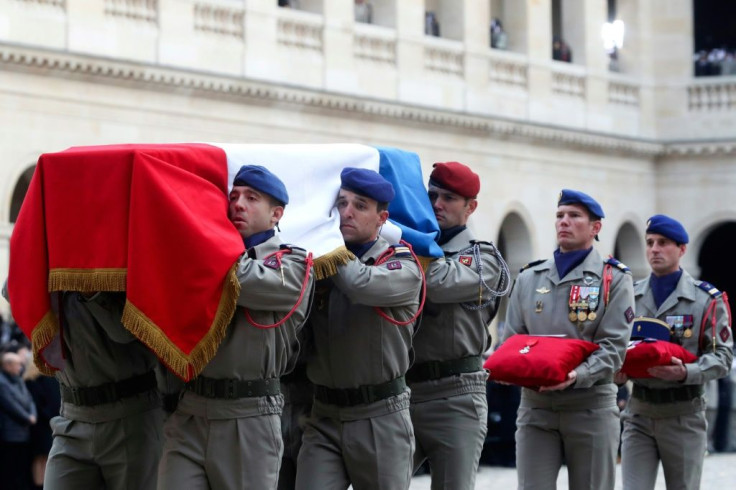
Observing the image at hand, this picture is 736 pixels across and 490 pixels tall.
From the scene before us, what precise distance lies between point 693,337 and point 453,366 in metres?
2.15

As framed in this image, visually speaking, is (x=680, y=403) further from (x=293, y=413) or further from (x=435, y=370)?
(x=293, y=413)

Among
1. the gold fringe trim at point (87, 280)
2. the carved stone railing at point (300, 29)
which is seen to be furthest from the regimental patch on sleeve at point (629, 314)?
the carved stone railing at point (300, 29)

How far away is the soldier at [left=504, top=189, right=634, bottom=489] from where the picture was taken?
8359 millimetres

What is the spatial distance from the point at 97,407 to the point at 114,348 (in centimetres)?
28

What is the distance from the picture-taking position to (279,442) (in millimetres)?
6754

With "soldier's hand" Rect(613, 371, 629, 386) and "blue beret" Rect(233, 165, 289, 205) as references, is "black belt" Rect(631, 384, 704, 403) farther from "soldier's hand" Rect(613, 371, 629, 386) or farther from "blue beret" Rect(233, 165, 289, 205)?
"blue beret" Rect(233, 165, 289, 205)

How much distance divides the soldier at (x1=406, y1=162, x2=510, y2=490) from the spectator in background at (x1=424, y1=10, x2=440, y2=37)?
19.3 meters

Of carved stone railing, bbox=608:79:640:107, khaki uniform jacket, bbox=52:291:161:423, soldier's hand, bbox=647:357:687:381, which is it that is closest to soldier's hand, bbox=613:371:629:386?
soldier's hand, bbox=647:357:687:381

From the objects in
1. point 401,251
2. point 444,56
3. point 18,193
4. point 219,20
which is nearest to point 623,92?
point 444,56

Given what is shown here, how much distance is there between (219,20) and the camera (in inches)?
891

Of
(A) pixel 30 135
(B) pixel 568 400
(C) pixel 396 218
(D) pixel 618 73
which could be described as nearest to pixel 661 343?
(B) pixel 568 400

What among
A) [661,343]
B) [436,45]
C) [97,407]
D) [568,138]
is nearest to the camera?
[97,407]

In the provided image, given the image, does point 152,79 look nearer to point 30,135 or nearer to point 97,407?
point 30,135

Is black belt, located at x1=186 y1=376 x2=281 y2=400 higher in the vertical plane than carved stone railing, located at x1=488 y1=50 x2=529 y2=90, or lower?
lower
